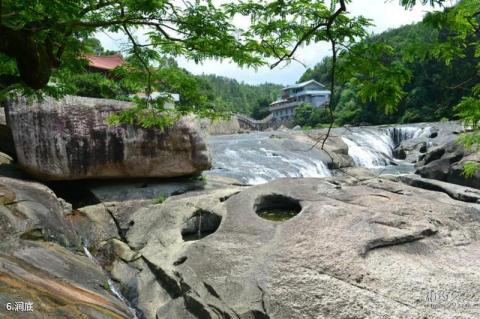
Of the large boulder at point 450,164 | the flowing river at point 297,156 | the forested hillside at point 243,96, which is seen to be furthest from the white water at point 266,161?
the forested hillside at point 243,96

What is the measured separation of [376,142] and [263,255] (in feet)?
76.9

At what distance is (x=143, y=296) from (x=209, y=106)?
3.43 meters

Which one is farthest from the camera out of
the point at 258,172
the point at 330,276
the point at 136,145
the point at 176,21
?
the point at 258,172

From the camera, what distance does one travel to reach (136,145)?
11.8 metres

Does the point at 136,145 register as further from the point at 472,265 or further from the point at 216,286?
the point at 472,265

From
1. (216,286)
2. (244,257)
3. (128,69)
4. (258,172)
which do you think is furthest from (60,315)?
(258,172)

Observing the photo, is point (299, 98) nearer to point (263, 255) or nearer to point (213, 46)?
point (263, 255)

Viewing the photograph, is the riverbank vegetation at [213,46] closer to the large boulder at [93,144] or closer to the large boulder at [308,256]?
the large boulder at [308,256]

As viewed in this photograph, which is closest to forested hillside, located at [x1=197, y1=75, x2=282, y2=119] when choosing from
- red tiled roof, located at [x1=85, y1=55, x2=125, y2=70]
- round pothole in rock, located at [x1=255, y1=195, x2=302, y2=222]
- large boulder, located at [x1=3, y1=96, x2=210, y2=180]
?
red tiled roof, located at [x1=85, y1=55, x2=125, y2=70]

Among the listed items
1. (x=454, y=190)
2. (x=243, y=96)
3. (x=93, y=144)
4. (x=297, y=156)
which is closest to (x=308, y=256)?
(x=454, y=190)

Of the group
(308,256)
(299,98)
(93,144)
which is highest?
(299,98)

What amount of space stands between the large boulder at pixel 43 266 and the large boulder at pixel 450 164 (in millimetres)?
13962

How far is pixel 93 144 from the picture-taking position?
37.0ft

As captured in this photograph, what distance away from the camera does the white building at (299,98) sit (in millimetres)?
70450
